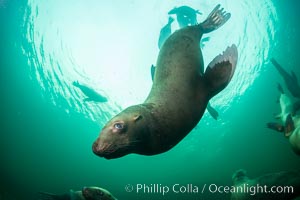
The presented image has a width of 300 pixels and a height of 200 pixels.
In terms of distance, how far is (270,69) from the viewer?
67.1ft

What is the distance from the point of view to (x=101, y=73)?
17.5 meters

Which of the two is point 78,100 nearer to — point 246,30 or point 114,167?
point 246,30

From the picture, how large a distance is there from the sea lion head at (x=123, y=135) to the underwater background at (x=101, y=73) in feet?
35.5

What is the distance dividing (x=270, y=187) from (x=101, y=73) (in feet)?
45.6

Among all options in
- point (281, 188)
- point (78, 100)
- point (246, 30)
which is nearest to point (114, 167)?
point (78, 100)

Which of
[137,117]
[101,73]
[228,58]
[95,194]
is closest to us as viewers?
[137,117]

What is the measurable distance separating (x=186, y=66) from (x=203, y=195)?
2482cm

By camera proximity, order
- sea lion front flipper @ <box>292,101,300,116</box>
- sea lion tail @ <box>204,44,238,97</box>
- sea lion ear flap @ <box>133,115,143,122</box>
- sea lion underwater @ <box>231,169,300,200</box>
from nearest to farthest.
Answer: sea lion ear flap @ <box>133,115,143,122</box> < sea lion tail @ <box>204,44,238,97</box> < sea lion underwater @ <box>231,169,300,200</box> < sea lion front flipper @ <box>292,101,300,116</box>

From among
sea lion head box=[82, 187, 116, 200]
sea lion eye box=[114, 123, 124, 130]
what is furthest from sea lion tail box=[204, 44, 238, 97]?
sea lion head box=[82, 187, 116, 200]

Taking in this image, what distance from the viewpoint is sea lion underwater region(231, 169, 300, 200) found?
5281mm

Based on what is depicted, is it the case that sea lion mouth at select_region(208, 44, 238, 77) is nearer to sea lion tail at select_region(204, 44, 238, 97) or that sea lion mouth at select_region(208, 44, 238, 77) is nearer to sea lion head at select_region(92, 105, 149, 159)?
sea lion tail at select_region(204, 44, 238, 97)

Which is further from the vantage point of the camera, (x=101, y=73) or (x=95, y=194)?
(x=101, y=73)

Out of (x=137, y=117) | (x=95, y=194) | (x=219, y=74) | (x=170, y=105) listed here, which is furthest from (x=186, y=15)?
(x=137, y=117)

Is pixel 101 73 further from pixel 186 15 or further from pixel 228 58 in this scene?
pixel 228 58
